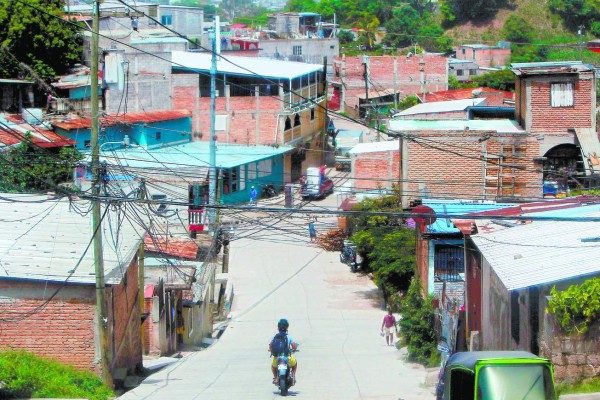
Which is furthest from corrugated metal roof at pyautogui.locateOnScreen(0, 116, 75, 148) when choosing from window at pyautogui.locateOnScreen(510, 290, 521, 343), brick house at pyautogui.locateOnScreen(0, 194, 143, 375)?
window at pyautogui.locateOnScreen(510, 290, 521, 343)

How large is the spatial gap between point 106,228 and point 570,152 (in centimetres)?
1535

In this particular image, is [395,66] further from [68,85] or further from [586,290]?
[586,290]

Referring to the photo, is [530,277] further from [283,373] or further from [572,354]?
[283,373]

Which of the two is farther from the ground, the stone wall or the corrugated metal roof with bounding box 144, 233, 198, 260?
the stone wall

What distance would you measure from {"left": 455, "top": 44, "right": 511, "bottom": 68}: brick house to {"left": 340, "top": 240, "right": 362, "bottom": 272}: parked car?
5311 cm

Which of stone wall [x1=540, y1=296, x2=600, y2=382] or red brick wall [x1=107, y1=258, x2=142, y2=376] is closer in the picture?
stone wall [x1=540, y1=296, x2=600, y2=382]

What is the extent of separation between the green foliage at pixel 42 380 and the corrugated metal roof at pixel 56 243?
53.5 inches

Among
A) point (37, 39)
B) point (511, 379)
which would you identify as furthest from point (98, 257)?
point (37, 39)

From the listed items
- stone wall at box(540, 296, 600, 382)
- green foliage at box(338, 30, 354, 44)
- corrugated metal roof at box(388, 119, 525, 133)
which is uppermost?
green foliage at box(338, 30, 354, 44)

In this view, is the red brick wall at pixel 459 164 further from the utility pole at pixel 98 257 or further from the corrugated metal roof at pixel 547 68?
the utility pole at pixel 98 257

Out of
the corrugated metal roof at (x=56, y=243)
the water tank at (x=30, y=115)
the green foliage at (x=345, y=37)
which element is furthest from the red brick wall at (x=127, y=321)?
the green foliage at (x=345, y=37)

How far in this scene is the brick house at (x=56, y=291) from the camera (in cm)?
1560

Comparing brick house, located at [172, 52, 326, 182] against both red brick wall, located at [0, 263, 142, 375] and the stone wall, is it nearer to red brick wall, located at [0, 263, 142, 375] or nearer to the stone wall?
red brick wall, located at [0, 263, 142, 375]

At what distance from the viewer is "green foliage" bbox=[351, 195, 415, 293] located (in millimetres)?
25453
